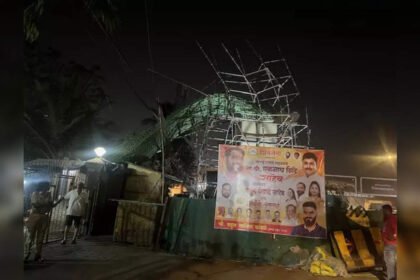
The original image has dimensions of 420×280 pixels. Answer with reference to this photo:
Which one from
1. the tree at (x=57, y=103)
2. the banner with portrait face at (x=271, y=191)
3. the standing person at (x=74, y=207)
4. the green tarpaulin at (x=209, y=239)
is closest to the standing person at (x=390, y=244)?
the banner with portrait face at (x=271, y=191)

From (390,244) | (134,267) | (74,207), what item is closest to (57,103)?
(74,207)

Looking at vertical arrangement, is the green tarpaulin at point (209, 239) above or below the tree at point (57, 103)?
below

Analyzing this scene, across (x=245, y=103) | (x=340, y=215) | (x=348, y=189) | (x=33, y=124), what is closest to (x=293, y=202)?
(x=340, y=215)

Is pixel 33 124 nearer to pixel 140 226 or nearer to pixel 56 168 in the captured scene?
pixel 56 168

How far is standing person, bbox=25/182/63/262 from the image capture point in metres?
8.27

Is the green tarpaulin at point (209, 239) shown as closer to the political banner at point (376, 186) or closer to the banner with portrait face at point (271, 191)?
the banner with portrait face at point (271, 191)

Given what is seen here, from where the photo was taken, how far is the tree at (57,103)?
81.6 feet

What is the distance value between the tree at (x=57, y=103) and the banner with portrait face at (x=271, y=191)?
740 inches

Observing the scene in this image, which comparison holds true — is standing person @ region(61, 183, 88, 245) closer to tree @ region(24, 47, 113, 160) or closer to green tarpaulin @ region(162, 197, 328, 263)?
green tarpaulin @ region(162, 197, 328, 263)

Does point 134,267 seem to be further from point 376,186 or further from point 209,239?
point 376,186

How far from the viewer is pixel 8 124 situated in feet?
4.95

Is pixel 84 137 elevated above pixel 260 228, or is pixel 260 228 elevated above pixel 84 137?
pixel 84 137

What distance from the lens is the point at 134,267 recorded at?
8.49 metres

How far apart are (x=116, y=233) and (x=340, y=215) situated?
21.2 ft
